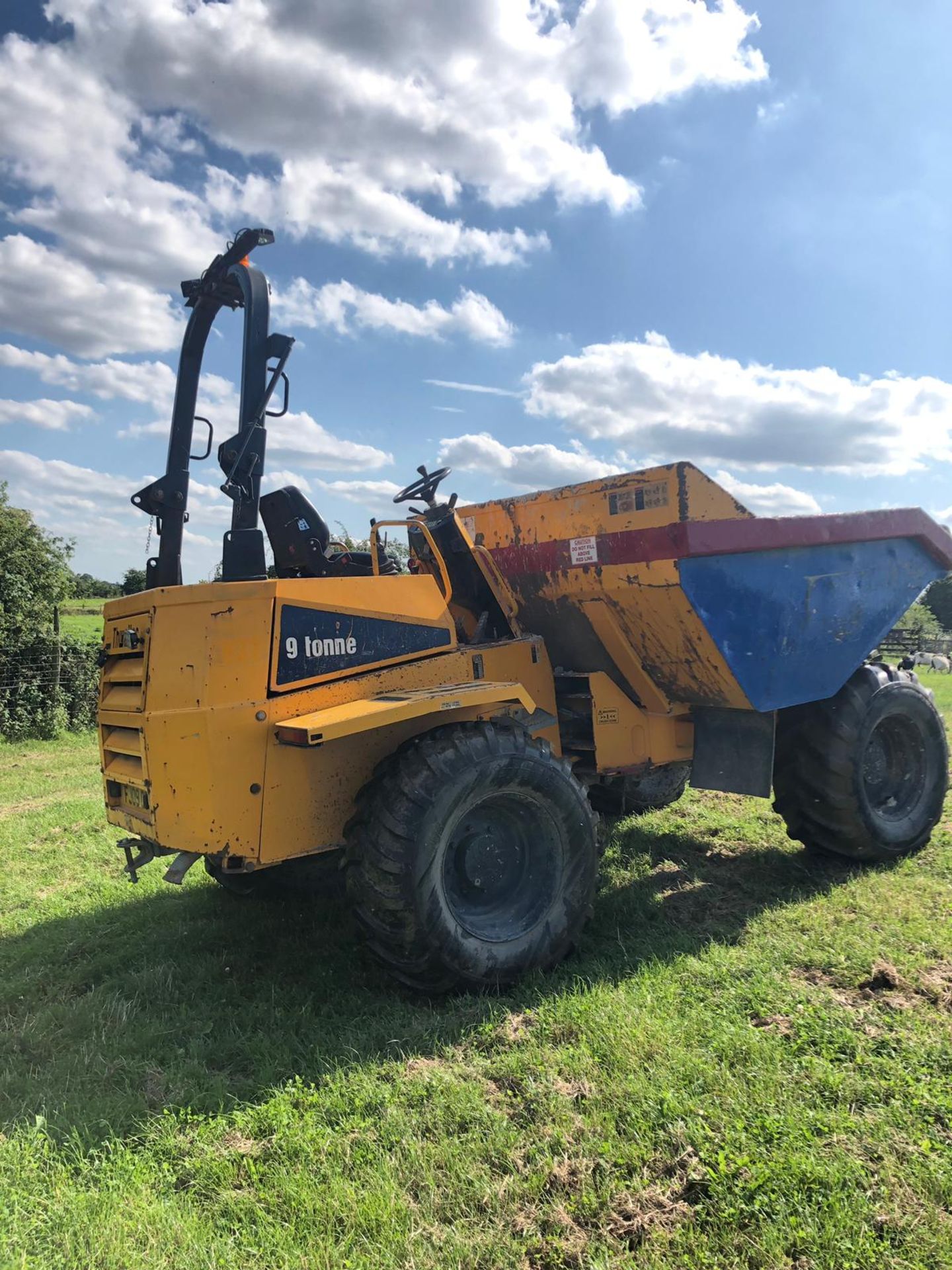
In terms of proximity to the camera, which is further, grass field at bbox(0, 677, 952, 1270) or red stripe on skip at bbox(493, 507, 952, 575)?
red stripe on skip at bbox(493, 507, 952, 575)

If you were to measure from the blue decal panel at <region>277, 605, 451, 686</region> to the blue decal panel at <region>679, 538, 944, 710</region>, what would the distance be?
148cm

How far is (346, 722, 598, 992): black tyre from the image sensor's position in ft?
11.6

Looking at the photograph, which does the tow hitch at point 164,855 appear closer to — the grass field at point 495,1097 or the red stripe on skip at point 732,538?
the grass field at point 495,1097

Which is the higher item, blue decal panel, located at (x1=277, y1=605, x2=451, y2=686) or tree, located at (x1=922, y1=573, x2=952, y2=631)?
tree, located at (x1=922, y1=573, x2=952, y2=631)

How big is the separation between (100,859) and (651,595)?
4.63 meters

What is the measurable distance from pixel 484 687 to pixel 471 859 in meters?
0.82

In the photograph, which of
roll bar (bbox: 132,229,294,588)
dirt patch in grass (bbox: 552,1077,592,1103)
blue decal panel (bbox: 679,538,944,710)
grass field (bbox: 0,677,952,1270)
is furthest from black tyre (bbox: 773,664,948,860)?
roll bar (bbox: 132,229,294,588)

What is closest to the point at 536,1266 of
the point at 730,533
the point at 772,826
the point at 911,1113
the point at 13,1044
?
the point at 911,1113

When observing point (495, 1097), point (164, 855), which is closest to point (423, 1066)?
point (495, 1097)

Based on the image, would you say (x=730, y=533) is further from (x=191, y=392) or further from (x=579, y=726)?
(x=191, y=392)

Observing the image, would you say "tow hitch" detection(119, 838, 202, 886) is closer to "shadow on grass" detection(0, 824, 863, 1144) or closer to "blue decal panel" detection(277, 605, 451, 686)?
"shadow on grass" detection(0, 824, 863, 1144)

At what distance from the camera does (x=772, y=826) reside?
6.50 meters

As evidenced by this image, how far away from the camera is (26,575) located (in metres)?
13.0

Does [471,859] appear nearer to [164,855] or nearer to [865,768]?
[164,855]
